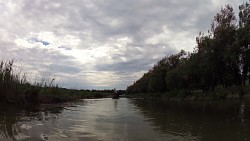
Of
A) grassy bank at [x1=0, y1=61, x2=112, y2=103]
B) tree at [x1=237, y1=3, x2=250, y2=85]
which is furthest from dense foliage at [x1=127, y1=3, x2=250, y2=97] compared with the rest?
grassy bank at [x1=0, y1=61, x2=112, y2=103]

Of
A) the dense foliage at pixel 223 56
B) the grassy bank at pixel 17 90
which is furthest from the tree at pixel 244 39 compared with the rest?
the grassy bank at pixel 17 90

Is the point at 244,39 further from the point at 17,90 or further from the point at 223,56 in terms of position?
the point at 17,90

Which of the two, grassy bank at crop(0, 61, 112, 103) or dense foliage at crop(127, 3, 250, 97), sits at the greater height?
dense foliage at crop(127, 3, 250, 97)

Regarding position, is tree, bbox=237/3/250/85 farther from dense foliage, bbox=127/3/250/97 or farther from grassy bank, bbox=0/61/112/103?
grassy bank, bbox=0/61/112/103

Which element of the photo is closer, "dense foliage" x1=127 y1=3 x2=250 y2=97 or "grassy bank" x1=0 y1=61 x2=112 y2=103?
"grassy bank" x1=0 y1=61 x2=112 y2=103

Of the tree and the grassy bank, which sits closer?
the grassy bank

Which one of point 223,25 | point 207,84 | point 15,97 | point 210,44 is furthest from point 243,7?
point 15,97

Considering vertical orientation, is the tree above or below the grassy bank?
above

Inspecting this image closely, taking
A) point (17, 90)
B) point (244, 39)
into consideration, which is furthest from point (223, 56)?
point (17, 90)

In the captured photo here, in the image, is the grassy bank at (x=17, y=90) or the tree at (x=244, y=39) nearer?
the grassy bank at (x=17, y=90)

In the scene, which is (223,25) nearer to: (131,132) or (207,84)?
(207,84)

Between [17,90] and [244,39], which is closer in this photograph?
[17,90]

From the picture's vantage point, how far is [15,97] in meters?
23.9

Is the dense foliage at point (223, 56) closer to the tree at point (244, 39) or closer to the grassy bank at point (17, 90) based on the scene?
the tree at point (244, 39)
